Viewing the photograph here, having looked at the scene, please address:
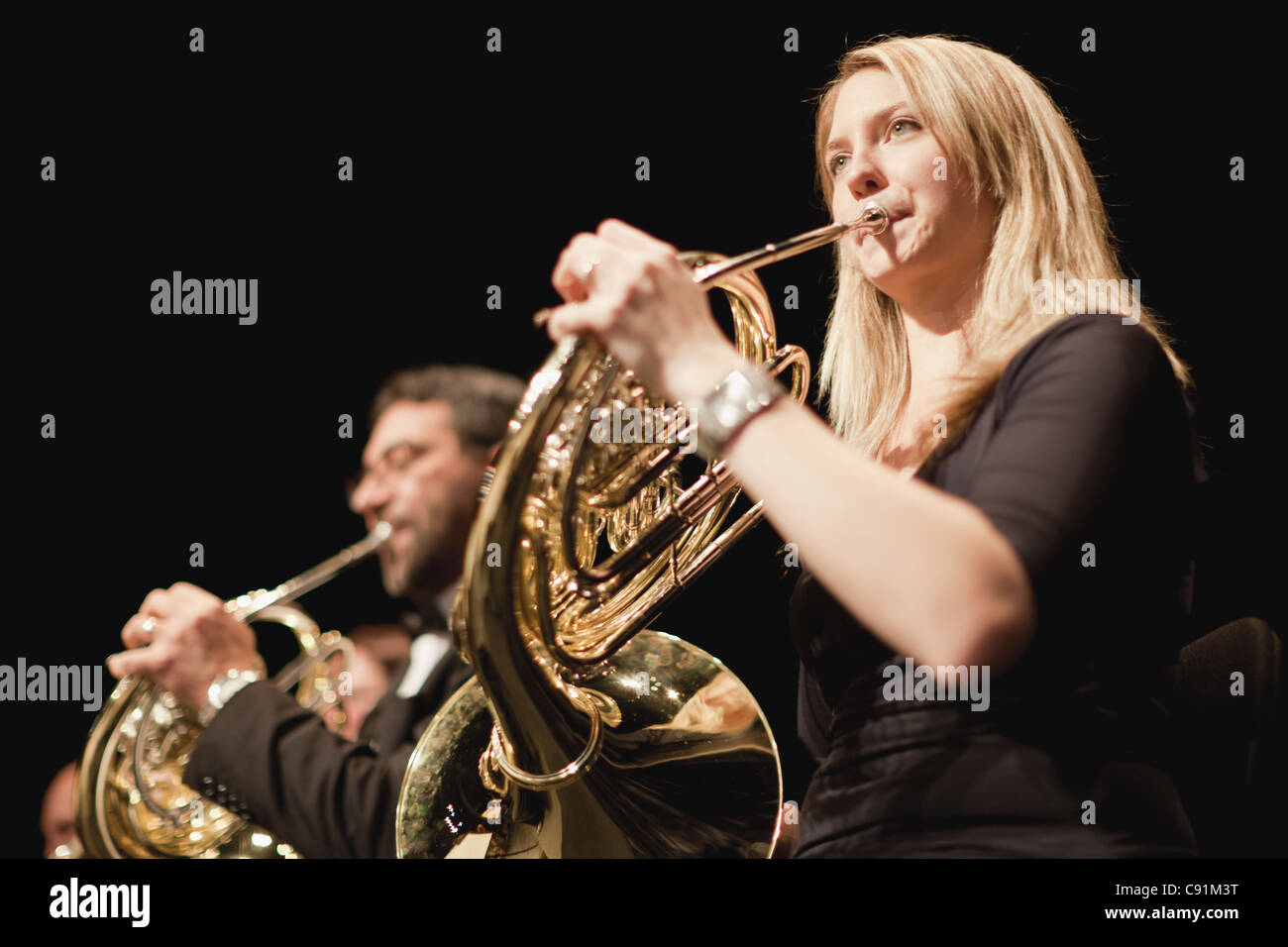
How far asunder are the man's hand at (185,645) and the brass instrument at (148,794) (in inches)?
2.5

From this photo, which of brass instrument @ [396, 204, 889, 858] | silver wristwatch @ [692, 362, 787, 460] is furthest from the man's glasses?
silver wristwatch @ [692, 362, 787, 460]

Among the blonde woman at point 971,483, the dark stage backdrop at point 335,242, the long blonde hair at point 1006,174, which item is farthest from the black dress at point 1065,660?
the dark stage backdrop at point 335,242

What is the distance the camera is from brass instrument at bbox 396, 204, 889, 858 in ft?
3.91

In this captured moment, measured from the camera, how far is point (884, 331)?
5.71ft

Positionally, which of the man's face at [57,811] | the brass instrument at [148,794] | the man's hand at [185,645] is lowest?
the man's face at [57,811]

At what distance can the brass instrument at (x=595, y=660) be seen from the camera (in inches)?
46.9

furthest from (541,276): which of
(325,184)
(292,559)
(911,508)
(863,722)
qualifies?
(911,508)

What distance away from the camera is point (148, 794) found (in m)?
2.14

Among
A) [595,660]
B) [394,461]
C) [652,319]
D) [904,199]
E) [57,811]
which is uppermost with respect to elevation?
[904,199]

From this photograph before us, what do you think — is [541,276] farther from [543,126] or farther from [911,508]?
[911,508]

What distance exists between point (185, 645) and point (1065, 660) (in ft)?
5.23

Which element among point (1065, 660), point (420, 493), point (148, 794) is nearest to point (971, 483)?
point (1065, 660)

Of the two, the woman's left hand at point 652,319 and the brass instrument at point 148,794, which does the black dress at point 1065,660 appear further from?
the brass instrument at point 148,794

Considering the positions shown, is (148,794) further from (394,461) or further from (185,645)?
(394,461)
